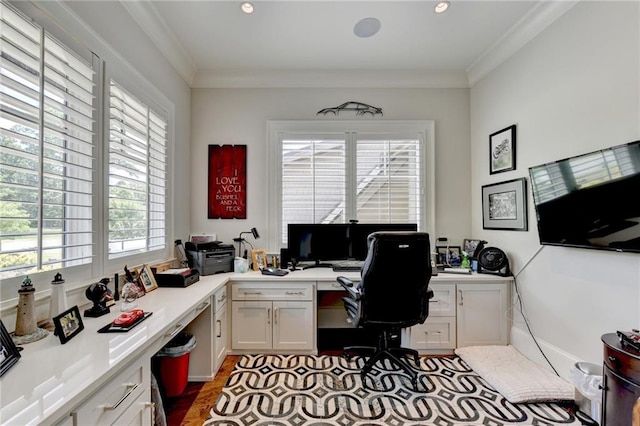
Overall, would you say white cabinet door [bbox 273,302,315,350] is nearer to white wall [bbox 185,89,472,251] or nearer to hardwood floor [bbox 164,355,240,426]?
hardwood floor [bbox 164,355,240,426]

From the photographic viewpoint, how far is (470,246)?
117 inches

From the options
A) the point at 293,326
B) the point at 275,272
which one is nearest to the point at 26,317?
the point at 275,272

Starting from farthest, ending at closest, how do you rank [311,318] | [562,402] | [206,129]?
[206,129]
[311,318]
[562,402]

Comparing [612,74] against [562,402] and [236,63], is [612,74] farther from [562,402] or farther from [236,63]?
[236,63]

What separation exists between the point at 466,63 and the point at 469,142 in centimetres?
84

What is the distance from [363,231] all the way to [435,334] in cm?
120

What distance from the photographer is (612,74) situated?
1744 mm

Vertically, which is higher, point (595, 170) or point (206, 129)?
point (206, 129)

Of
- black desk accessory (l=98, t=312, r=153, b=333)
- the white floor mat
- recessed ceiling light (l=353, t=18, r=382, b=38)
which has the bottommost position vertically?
the white floor mat

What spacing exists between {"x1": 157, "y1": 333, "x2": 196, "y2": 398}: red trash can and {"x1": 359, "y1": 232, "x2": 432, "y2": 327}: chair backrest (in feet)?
4.40

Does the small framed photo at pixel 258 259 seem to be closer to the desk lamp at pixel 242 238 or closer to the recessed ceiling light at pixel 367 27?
the desk lamp at pixel 242 238

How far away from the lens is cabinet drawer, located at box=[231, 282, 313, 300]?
99.9 inches

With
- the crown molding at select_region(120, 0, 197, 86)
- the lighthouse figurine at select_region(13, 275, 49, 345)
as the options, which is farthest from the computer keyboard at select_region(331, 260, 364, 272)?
Answer: the crown molding at select_region(120, 0, 197, 86)

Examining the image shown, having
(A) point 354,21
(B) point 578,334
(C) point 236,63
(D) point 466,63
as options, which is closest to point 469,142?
(D) point 466,63
